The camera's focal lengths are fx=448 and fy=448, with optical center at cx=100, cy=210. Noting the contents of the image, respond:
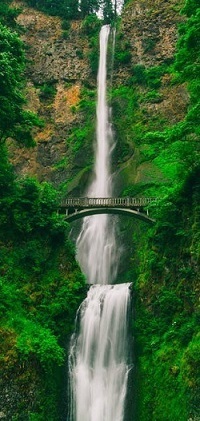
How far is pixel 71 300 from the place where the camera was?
2161 cm

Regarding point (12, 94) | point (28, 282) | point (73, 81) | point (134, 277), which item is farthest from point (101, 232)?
point (73, 81)

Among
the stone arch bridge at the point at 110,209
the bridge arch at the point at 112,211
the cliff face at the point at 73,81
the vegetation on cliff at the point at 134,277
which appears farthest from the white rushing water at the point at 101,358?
the cliff face at the point at 73,81

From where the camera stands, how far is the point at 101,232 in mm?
31641

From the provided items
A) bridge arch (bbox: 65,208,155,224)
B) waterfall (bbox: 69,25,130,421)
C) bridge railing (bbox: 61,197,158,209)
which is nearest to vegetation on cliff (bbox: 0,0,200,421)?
waterfall (bbox: 69,25,130,421)

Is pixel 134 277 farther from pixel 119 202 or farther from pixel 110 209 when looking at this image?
pixel 119 202

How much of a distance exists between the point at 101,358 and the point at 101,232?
12209 millimetres

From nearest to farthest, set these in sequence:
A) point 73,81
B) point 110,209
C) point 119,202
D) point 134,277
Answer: point 110,209 < point 134,277 < point 119,202 < point 73,81

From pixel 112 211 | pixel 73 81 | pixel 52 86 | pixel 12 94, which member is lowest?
pixel 112 211

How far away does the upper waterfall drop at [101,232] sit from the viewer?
2944 centimetres

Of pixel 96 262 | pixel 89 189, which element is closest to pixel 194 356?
pixel 96 262

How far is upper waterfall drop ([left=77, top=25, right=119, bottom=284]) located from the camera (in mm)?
29438

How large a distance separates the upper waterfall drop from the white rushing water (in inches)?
240

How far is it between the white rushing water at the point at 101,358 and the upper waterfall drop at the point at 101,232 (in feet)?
20.0

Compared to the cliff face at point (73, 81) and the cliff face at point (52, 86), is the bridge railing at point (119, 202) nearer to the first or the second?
the cliff face at point (73, 81)
